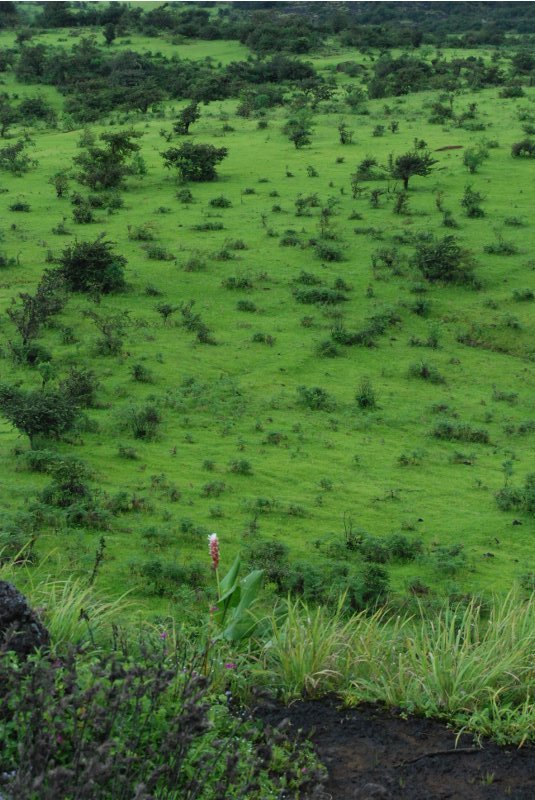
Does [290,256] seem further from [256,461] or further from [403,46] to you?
[403,46]

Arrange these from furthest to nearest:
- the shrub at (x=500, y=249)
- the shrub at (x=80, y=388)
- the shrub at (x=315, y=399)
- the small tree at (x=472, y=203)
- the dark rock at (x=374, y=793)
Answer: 1. the small tree at (x=472, y=203)
2. the shrub at (x=500, y=249)
3. the shrub at (x=315, y=399)
4. the shrub at (x=80, y=388)
5. the dark rock at (x=374, y=793)

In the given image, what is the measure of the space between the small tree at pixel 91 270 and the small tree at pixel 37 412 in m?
6.97

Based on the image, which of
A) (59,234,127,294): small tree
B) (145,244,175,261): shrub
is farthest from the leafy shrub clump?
(145,244,175,261): shrub

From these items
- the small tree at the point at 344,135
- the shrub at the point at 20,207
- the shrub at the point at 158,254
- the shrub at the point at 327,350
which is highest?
the small tree at the point at 344,135

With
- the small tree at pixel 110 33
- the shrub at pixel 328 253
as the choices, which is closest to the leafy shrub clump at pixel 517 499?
the shrub at pixel 328 253

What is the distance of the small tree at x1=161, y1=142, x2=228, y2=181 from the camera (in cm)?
2955

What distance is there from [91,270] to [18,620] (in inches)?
616

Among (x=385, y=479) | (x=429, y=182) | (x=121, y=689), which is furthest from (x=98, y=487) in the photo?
(x=429, y=182)

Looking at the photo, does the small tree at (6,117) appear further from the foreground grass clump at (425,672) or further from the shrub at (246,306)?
the foreground grass clump at (425,672)

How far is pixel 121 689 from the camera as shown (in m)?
4.26

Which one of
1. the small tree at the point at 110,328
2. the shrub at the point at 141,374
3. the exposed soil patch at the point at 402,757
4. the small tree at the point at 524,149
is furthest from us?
the small tree at the point at 524,149

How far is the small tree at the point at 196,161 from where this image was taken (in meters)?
29.5

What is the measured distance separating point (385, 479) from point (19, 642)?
862cm

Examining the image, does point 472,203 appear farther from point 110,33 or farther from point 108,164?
point 110,33
